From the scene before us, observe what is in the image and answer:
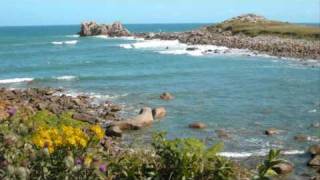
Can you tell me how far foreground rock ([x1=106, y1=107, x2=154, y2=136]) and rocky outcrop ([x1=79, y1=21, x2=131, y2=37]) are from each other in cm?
9694

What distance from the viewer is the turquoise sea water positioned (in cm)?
2045

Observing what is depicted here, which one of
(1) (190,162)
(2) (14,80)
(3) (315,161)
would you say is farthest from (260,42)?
(1) (190,162)

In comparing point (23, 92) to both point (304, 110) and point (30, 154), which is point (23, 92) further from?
point (30, 154)

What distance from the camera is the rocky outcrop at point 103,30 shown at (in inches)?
4702

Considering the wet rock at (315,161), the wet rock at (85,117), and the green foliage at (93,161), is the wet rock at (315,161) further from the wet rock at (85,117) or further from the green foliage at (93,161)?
the wet rock at (85,117)

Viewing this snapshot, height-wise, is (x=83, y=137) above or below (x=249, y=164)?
above

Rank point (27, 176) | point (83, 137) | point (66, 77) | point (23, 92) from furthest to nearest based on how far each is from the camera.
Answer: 1. point (66, 77)
2. point (23, 92)
3. point (83, 137)
4. point (27, 176)

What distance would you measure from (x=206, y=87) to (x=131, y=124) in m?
13.9

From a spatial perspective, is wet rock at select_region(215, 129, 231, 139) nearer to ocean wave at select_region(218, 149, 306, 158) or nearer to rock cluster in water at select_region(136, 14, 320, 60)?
ocean wave at select_region(218, 149, 306, 158)

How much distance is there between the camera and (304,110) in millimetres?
24641

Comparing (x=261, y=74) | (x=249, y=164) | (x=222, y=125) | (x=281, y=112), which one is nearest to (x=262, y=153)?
(x=249, y=164)

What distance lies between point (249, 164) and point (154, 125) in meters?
6.63

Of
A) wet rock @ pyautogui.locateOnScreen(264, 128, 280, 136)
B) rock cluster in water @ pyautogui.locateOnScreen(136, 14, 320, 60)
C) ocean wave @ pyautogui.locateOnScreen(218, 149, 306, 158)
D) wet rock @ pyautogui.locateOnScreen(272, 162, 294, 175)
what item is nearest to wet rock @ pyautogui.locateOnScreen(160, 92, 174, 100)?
wet rock @ pyautogui.locateOnScreen(264, 128, 280, 136)

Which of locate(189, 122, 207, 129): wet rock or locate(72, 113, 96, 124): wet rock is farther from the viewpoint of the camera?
locate(72, 113, 96, 124): wet rock
